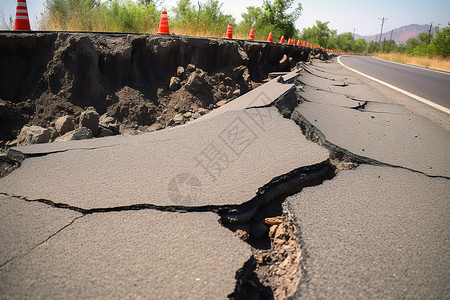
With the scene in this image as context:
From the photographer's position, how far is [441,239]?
1584mm

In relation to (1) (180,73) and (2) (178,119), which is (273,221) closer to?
(2) (178,119)

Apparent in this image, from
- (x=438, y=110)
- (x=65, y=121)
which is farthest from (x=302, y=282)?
(x=438, y=110)

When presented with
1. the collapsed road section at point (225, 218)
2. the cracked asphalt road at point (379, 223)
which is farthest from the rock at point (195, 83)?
the cracked asphalt road at point (379, 223)

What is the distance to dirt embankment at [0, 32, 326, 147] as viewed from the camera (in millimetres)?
4289

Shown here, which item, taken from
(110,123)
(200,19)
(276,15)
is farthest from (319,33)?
(110,123)

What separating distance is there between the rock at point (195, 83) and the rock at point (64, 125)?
2177 mm

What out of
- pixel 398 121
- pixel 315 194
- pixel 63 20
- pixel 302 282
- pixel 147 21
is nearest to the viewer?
pixel 302 282

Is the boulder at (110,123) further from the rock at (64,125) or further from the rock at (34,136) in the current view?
the rock at (34,136)

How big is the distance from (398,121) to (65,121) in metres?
4.46

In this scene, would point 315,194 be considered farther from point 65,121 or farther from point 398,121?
point 65,121

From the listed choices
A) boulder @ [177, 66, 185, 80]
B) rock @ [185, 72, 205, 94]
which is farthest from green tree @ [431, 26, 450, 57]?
boulder @ [177, 66, 185, 80]

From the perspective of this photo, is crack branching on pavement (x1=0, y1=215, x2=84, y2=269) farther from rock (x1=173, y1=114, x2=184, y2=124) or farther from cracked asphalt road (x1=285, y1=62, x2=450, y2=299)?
rock (x1=173, y1=114, x2=184, y2=124)

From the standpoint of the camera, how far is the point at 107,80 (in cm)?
494

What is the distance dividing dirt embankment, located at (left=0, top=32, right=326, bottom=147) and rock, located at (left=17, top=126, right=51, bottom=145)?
0.32m
